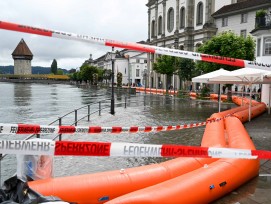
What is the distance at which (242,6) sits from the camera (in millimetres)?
50688

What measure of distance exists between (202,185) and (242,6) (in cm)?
5062

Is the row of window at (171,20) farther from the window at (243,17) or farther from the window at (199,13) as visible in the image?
the window at (243,17)

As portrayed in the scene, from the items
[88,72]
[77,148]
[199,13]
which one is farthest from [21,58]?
[77,148]

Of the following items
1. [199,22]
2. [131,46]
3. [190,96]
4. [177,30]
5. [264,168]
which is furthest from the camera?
[177,30]

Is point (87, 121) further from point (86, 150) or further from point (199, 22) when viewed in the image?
point (199, 22)

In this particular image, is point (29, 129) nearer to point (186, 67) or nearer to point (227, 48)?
point (227, 48)

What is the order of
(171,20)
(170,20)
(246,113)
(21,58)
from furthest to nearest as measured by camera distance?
(21,58), (170,20), (171,20), (246,113)

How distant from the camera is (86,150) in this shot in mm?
4309

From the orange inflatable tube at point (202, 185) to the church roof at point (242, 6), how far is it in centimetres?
4509

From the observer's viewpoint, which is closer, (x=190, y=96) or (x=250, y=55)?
(x=250, y=55)

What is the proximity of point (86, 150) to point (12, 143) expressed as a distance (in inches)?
38.0

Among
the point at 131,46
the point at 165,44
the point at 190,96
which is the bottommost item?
the point at 190,96

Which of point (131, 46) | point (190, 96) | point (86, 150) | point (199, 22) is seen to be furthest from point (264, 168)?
point (199, 22)

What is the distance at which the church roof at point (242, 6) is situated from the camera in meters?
46.7
